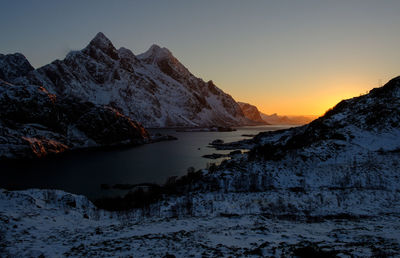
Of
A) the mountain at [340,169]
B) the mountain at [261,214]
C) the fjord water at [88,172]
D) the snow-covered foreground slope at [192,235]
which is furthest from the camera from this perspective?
the fjord water at [88,172]

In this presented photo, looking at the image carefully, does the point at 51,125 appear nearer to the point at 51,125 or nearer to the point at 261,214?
the point at 51,125

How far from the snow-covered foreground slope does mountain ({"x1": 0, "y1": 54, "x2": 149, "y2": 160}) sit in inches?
3008

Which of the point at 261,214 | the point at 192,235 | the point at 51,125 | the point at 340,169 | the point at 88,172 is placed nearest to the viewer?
the point at 192,235

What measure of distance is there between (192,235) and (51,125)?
11780cm

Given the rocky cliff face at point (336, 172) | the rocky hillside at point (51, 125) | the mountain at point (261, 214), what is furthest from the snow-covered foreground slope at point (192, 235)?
the rocky hillside at point (51, 125)

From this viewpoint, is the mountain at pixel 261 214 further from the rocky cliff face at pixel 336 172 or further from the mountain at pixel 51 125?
the mountain at pixel 51 125

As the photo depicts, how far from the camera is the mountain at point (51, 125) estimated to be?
294ft

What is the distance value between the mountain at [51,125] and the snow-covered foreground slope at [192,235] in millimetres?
76404

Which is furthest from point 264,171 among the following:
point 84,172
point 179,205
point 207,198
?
point 84,172

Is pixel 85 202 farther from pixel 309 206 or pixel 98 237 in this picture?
pixel 309 206

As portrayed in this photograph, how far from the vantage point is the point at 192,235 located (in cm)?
1642

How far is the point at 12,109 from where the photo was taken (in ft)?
356

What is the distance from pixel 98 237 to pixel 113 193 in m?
32.6

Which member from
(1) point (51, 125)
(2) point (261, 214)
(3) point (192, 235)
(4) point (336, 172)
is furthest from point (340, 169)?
(1) point (51, 125)
